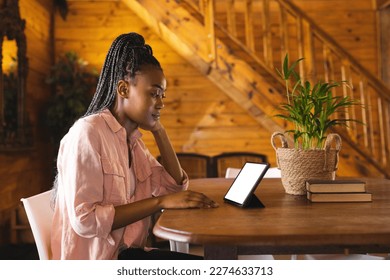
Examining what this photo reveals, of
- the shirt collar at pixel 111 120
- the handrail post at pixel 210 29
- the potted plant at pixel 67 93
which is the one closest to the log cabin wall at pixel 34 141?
the potted plant at pixel 67 93

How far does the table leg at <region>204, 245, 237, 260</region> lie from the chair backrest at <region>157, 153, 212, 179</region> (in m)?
3.30

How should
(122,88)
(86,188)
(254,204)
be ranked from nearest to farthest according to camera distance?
(86,188), (254,204), (122,88)

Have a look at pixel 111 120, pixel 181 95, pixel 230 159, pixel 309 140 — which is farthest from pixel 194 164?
pixel 111 120

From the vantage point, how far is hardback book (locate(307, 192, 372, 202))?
1266mm

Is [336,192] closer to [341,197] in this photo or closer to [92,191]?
[341,197]

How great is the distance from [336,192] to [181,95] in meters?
3.43

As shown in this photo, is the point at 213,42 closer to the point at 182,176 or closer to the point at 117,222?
the point at 182,176

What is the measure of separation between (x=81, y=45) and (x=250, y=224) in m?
4.03

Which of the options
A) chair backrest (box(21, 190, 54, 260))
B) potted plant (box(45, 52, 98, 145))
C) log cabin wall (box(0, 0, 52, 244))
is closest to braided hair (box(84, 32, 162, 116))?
chair backrest (box(21, 190, 54, 260))

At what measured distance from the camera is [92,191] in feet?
3.71

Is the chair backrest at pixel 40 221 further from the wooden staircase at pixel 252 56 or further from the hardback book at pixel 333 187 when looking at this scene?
the wooden staircase at pixel 252 56

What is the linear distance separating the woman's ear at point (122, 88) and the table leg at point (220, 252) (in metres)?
0.63

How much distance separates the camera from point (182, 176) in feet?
5.29

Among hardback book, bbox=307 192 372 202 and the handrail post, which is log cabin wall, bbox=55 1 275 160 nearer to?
the handrail post
